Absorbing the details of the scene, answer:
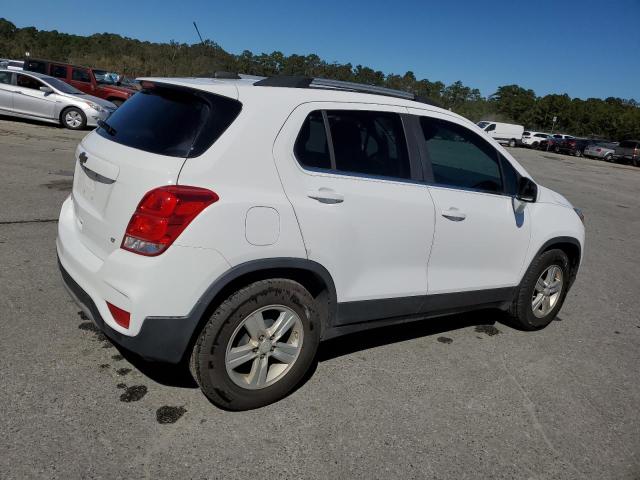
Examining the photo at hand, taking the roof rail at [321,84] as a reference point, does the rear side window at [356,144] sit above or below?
below

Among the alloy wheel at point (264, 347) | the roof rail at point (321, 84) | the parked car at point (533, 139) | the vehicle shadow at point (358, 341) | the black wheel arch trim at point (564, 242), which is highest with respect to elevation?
the roof rail at point (321, 84)

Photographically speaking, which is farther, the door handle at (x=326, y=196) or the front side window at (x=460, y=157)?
the front side window at (x=460, y=157)

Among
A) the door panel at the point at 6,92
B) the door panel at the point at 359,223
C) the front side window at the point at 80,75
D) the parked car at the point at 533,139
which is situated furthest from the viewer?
the parked car at the point at 533,139

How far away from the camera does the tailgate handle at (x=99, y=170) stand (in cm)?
276

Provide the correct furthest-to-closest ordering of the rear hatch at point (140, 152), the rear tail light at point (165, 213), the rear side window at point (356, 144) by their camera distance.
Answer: the rear side window at point (356, 144)
the rear hatch at point (140, 152)
the rear tail light at point (165, 213)

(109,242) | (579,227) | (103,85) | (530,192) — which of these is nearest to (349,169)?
(109,242)

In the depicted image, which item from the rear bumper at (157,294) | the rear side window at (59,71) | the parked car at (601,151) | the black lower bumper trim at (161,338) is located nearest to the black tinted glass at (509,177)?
the rear bumper at (157,294)

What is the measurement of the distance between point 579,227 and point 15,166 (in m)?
8.49

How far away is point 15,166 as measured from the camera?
888 cm

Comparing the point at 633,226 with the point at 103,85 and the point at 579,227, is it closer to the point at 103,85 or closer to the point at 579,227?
the point at 579,227

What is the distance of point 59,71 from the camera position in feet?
65.1

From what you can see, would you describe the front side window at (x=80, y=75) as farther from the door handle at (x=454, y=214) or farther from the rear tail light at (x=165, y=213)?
the rear tail light at (x=165, y=213)

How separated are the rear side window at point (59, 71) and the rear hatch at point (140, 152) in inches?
761

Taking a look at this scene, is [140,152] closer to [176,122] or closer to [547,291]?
[176,122]
